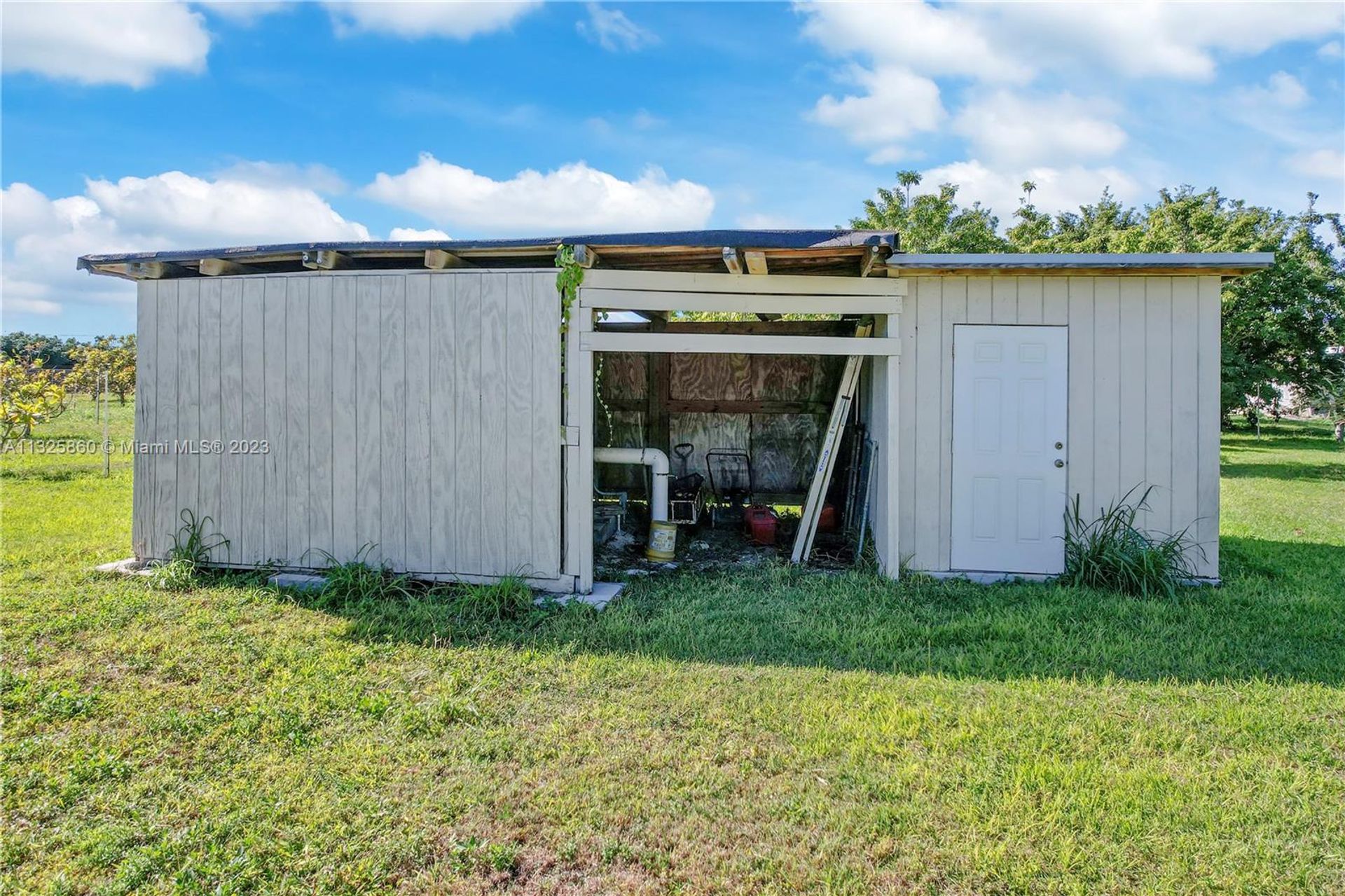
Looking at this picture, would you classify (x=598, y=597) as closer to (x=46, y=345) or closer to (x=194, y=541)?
(x=194, y=541)

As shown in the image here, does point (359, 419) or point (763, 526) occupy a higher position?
point (359, 419)

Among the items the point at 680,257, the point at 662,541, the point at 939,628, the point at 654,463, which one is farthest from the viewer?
the point at 662,541

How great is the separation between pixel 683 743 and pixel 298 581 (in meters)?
3.39

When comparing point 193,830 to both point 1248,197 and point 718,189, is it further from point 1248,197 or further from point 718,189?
point 1248,197

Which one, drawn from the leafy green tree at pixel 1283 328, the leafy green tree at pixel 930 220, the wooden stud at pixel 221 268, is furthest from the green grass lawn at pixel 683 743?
the leafy green tree at pixel 930 220

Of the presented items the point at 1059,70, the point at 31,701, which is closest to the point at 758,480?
the point at 1059,70

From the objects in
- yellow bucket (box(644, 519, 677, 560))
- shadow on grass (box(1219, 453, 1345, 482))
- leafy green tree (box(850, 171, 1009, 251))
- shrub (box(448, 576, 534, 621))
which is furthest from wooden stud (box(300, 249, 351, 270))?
leafy green tree (box(850, 171, 1009, 251))

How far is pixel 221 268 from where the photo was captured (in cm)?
501

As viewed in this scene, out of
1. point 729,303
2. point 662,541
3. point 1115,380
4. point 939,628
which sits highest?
point 729,303

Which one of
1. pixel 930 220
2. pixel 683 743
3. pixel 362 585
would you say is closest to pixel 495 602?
pixel 362 585

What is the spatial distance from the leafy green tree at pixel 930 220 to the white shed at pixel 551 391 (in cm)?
1363

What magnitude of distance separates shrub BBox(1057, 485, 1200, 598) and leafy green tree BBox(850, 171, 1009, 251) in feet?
45.6

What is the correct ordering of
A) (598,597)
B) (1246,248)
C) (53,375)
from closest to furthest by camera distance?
(598,597) → (53,375) → (1246,248)

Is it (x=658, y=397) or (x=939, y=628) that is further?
(x=658, y=397)
